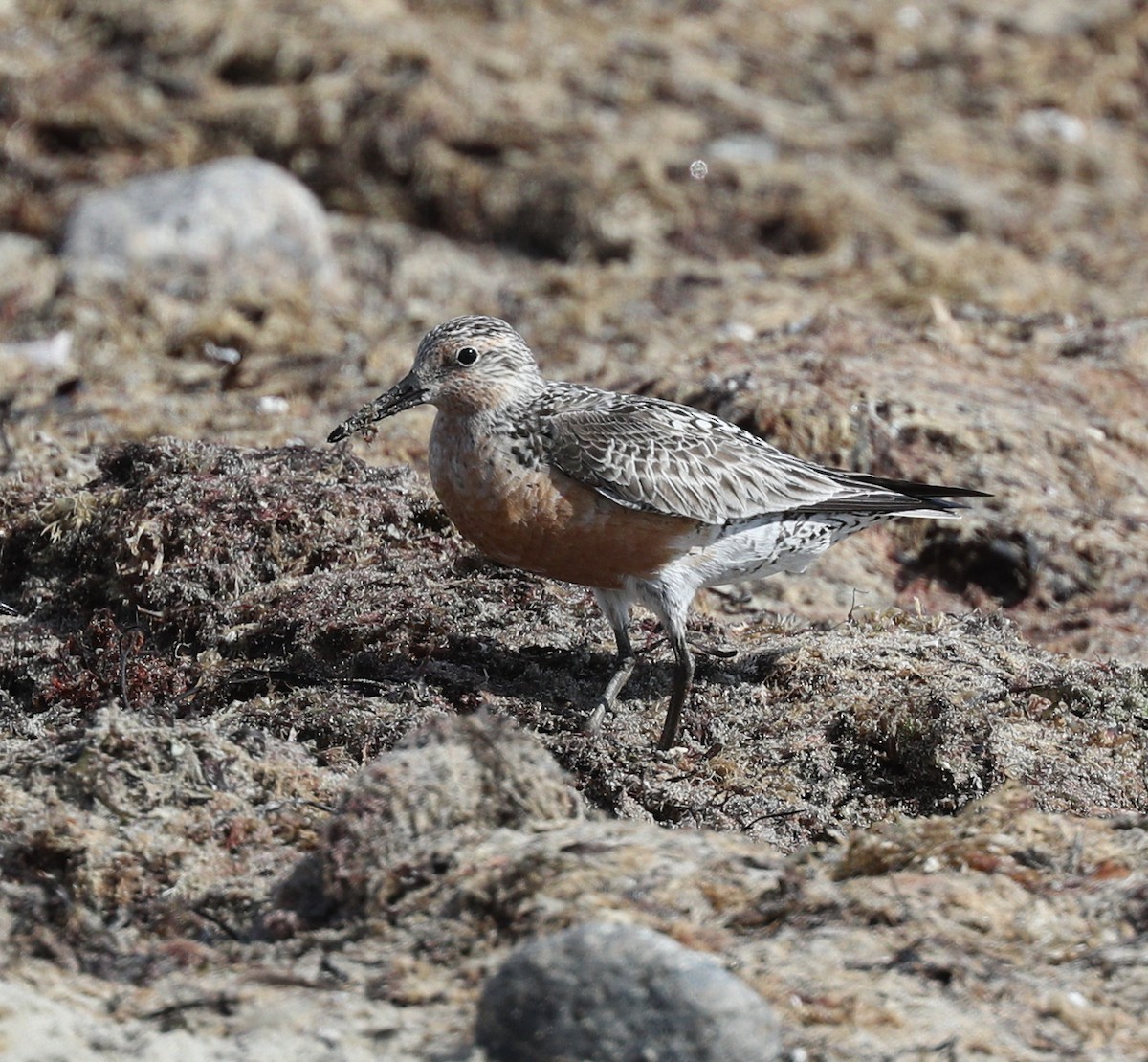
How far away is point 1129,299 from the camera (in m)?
13.8

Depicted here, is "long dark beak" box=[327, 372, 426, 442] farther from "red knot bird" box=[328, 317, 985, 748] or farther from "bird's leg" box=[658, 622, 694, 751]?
"bird's leg" box=[658, 622, 694, 751]

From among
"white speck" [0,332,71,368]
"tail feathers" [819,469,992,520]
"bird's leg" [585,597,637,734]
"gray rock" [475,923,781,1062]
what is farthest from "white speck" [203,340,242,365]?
"gray rock" [475,923,781,1062]

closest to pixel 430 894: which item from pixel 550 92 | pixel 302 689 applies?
pixel 302 689

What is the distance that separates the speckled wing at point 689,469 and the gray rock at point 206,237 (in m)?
6.46

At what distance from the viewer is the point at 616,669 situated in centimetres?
714

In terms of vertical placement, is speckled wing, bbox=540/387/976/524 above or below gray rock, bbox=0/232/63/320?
above

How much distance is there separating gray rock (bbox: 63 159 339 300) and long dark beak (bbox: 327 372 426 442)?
605 cm

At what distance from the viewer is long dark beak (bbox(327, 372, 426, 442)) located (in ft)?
23.2

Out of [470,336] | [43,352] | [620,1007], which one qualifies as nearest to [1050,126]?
[43,352]

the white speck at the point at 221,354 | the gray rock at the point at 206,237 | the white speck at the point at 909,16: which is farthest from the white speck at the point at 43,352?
the white speck at the point at 909,16

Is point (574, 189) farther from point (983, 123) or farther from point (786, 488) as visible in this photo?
point (786, 488)

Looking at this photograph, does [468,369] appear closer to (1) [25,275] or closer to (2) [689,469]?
(2) [689,469]

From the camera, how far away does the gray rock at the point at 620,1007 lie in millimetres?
3916

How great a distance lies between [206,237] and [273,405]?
3.16 metres
